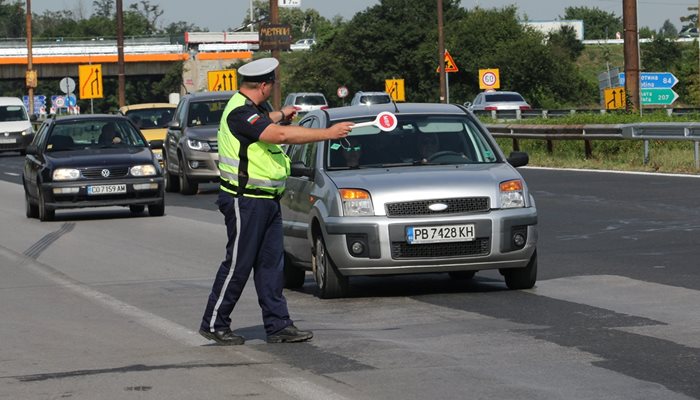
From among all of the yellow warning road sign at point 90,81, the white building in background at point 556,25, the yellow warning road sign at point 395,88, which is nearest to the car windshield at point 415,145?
Answer: the yellow warning road sign at point 90,81

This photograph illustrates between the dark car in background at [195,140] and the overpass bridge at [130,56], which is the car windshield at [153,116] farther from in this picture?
the overpass bridge at [130,56]

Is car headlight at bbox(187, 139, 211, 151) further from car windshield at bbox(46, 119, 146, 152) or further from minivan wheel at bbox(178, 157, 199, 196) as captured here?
car windshield at bbox(46, 119, 146, 152)

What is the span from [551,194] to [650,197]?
2.54m

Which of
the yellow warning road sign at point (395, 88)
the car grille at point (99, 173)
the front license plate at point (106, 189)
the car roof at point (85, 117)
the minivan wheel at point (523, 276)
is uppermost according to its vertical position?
the yellow warning road sign at point (395, 88)

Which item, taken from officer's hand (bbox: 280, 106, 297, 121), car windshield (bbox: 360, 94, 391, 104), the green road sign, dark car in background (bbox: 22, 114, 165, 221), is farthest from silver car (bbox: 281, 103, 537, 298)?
car windshield (bbox: 360, 94, 391, 104)

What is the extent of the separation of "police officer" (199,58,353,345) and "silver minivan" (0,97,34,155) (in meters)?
47.6

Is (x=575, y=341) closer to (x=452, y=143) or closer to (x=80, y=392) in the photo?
(x=80, y=392)

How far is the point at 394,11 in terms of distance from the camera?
112250mm

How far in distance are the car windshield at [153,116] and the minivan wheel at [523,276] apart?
23.5 metres

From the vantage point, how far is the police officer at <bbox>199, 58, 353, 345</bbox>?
9547mm

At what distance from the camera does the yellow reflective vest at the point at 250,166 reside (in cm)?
954

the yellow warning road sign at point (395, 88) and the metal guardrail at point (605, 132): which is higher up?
the yellow warning road sign at point (395, 88)

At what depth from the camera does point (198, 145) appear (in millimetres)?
29625

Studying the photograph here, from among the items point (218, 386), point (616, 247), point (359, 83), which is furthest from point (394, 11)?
point (218, 386)
